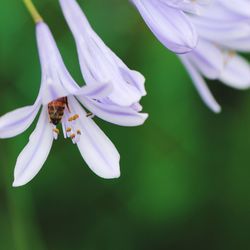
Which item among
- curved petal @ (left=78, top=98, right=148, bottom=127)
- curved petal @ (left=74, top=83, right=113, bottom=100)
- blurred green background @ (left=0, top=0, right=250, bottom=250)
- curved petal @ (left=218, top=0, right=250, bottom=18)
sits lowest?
blurred green background @ (left=0, top=0, right=250, bottom=250)

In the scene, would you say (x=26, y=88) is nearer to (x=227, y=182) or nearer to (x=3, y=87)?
(x=3, y=87)

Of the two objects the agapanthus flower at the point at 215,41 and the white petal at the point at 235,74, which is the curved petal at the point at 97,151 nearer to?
the agapanthus flower at the point at 215,41

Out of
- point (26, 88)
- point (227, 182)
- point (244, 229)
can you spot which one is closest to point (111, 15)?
point (26, 88)

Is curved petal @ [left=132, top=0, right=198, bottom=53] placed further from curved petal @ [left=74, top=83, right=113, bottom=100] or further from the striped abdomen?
the striped abdomen

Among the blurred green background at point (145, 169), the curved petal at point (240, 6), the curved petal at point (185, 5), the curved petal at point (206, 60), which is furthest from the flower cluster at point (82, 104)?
the blurred green background at point (145, 169)

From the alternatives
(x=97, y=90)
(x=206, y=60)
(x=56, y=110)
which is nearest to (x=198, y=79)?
(x=206, y=60)

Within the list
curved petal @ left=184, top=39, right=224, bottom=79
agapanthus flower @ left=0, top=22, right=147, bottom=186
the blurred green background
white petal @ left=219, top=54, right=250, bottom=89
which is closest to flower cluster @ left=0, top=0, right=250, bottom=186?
agapanthus flower @ left=0, top=22, right=147, bottom=186
